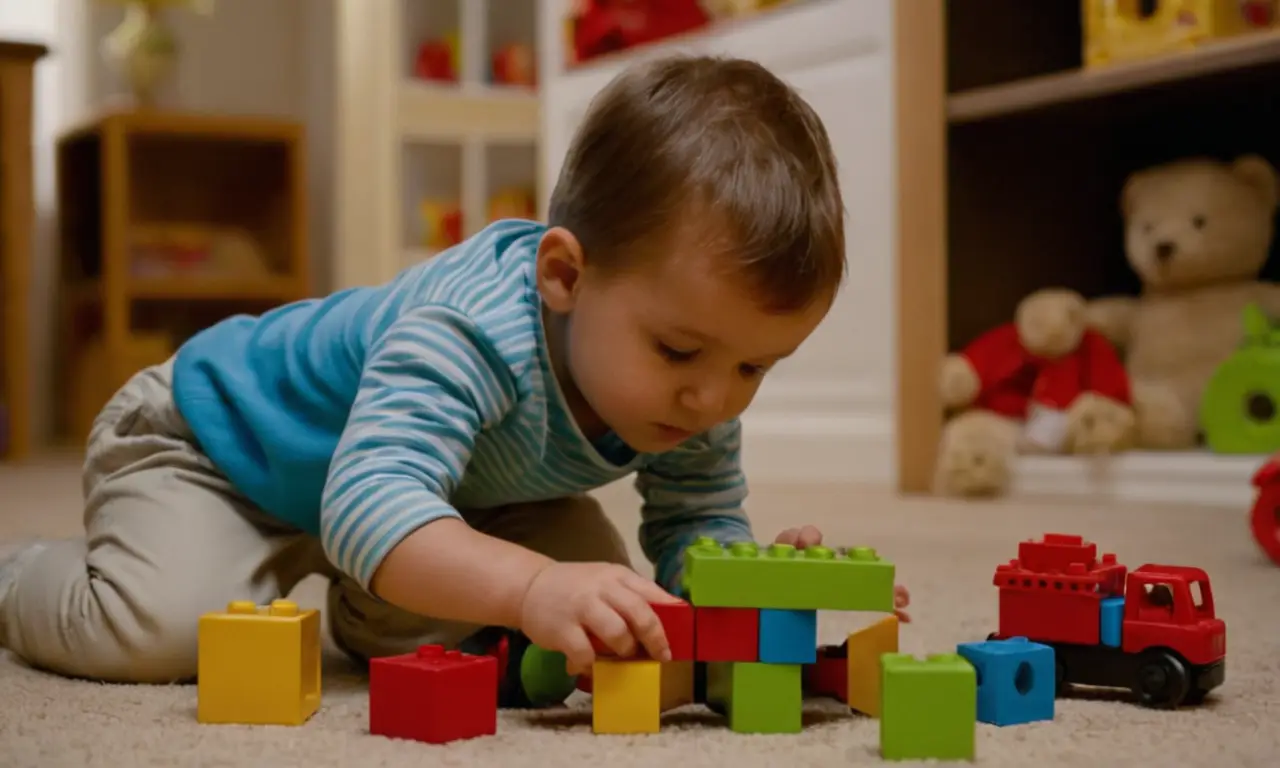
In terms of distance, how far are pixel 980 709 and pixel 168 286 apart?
2.78 metres

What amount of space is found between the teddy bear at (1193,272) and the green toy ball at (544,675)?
131 centimetres

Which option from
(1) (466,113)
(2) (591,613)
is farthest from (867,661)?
(1) (466,113)

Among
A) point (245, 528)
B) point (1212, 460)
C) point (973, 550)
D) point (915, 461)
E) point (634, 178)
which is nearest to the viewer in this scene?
point (634, 178)

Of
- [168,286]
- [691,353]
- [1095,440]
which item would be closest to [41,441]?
[168,286]

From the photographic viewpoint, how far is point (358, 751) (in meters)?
0.59

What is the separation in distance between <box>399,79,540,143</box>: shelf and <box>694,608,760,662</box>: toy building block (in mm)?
2757

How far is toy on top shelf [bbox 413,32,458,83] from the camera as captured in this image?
335 cm

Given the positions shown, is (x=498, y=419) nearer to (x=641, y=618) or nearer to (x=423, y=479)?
(x=423, y=479)

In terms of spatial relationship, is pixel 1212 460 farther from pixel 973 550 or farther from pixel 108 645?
pixel 108 645

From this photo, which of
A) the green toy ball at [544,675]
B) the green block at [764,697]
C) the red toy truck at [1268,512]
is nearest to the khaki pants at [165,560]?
the green toy ball at [544,675]

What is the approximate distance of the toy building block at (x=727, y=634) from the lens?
0.63m

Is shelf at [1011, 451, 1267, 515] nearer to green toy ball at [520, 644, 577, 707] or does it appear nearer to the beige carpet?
the beige carpet

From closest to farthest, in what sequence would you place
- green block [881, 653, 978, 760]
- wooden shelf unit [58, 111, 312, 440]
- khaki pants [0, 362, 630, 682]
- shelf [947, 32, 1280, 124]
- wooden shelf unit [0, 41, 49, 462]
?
1. green block [881, 653, 978, 760]
2. khaki pants [0, 362, 630, 682]
3. shelf [947, 32, 1280, 124]
4. wooden shelf unit [0, 41, 49, 462]
5. wooden shelf unit [58, 111, 312, 440]

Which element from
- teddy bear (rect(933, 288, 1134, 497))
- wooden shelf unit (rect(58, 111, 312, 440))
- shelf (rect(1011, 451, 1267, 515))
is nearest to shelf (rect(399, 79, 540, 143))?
wooden shelf unit (rect(58, 111, 312, 440))
